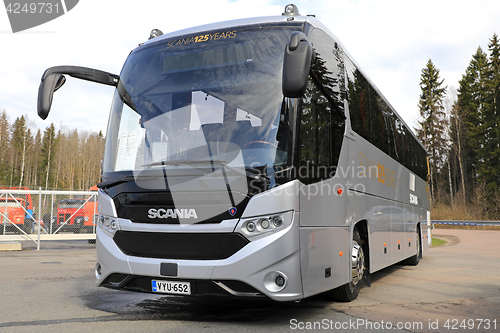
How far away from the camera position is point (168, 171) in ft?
16.7

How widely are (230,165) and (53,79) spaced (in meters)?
2.53

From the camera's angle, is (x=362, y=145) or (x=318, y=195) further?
(x=362, y=145)

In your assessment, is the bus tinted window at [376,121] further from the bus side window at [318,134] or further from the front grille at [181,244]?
the front grille at [181,244]

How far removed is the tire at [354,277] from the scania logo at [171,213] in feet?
8.29

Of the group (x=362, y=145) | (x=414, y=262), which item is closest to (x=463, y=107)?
(x=414, y=262)

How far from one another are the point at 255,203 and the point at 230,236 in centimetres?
43

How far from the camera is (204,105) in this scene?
17.4ft

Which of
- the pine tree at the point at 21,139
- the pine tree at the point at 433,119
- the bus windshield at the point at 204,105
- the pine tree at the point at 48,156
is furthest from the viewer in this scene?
the pine tree at the point at 48,156

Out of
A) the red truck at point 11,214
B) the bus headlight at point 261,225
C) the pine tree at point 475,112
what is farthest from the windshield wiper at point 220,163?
the pine tree at point 475,112

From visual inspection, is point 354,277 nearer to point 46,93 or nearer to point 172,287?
point 172,287

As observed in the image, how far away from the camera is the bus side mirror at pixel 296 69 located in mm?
4488

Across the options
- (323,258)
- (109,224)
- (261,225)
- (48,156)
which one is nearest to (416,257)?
(323,258)

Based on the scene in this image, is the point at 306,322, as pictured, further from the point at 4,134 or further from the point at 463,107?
the point at 4,134

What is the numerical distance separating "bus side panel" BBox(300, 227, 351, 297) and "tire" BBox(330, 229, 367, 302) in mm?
290
